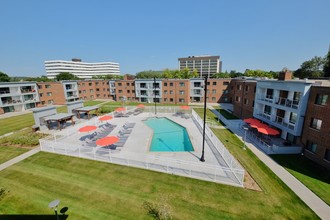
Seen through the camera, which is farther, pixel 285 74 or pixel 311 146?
pixel 285 74

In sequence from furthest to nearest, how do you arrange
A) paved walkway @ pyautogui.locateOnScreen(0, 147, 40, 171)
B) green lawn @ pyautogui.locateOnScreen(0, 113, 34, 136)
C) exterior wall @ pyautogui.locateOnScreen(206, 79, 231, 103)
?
1. exterior wall @ pyautogui.locateOnScreen(206, 79, 231, 103)
2. green lawn @ pyautogui.locateOnScreen(0, 113, 34, 136)
3. paved walkway @ pyautogui.locateOnScreen(0, 147, 40, 171)

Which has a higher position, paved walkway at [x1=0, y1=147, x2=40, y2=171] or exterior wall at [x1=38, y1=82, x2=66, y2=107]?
exterior wall at [x1=38, y1=82, x2=66, y2=107]

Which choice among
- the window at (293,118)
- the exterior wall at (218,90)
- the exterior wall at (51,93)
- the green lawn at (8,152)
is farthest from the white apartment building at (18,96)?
the window at (293,118)

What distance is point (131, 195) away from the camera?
1145 centimetres

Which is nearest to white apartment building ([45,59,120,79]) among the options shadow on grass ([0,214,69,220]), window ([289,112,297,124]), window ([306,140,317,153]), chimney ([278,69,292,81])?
shadow on grass ([0,214,69,220])

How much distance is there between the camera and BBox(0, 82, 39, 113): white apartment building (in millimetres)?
40219

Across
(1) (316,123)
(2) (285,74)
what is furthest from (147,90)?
(1) (316,123)

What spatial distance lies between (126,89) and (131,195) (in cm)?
4985

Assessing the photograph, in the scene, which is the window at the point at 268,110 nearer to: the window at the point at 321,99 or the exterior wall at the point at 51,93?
the window at the point at 321,99

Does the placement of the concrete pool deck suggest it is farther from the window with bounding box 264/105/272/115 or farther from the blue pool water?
the window with bounding box 264/105/272/115

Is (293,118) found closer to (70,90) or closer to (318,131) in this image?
(318,131)

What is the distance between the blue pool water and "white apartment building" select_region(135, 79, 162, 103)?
21.7 meters

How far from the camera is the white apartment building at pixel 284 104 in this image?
17.0 m

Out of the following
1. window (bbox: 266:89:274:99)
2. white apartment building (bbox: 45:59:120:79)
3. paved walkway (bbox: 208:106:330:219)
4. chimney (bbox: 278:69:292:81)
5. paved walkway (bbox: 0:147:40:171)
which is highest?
white apartment building (bbox: 45:59:120:79)
